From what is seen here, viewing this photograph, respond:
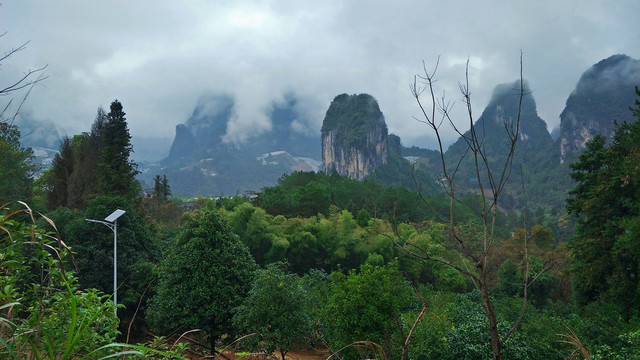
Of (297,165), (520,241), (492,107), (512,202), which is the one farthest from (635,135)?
(297,165)

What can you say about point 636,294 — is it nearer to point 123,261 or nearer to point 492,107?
point 123,261

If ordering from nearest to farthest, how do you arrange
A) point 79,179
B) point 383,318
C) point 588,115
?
point 383,318 < point 79,179 < point 588,115

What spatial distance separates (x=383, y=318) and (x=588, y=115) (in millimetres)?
110196

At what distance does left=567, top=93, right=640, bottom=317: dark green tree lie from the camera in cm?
1150

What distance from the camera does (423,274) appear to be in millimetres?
22844

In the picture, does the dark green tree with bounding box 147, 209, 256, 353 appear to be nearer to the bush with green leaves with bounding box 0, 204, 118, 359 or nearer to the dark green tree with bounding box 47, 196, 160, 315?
the dark green tree with bounding box 47, 196, 160, 315

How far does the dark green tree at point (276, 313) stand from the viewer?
29.1 ft

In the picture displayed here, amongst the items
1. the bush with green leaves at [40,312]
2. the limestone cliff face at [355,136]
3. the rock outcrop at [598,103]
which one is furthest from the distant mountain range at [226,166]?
the bush with green leaves at [40,312]

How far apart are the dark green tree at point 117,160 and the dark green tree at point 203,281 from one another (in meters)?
7.74

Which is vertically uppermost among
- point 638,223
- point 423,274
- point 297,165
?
A: point 297,165

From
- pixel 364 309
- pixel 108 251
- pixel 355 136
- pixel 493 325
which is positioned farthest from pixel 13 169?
pixel 355 136

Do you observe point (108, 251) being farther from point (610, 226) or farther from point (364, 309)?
point (610, 226)

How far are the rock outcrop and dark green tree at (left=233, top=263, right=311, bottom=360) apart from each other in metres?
99.6

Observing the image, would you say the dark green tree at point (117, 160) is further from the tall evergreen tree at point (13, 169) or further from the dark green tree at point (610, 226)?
the dark green tree at point (610, 226)
